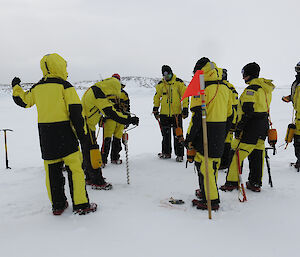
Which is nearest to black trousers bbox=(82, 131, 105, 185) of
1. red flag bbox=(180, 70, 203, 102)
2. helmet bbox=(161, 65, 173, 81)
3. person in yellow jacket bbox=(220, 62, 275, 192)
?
red flag bbox=(180, 70, 203, 102)

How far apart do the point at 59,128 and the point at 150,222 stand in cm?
170

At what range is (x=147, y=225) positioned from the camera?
3.05 meters

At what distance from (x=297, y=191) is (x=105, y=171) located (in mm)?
3886

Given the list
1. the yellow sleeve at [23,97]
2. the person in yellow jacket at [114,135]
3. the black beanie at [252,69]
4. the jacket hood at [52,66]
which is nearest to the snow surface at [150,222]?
the person in yellow jacket at [114,135]

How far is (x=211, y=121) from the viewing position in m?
3.41

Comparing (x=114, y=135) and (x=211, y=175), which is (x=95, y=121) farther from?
(x=211, y=175)

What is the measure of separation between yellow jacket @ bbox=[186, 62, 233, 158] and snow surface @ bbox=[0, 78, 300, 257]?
991 millimetres

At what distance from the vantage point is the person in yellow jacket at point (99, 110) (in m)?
4.19

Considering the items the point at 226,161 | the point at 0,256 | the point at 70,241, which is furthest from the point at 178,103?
the point at 0,256

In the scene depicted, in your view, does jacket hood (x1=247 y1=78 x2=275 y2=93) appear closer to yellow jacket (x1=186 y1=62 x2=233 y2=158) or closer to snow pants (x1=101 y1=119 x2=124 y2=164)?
yellow jacket (x1=186 y1=62 x2=233 y2=158)

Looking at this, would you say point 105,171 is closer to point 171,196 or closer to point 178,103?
point 171,196

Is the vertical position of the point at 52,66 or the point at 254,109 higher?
the point at 52,66

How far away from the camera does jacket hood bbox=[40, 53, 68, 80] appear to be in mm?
3135

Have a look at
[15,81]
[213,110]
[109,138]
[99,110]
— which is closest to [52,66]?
[15,81]
